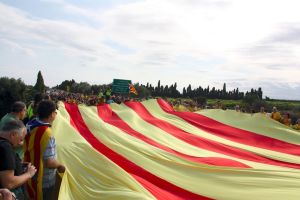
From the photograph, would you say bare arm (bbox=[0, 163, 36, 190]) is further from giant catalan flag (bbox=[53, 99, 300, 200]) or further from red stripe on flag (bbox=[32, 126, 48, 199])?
giant catalan flag (bbox=[53, 99, 300, 200])

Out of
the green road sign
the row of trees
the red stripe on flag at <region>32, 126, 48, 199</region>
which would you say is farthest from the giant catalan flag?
the row of trees

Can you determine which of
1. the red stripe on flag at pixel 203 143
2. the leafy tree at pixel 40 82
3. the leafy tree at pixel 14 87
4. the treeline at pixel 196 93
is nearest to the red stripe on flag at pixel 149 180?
the red stripe on flag at pixel 203 143

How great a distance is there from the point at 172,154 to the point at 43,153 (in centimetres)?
193

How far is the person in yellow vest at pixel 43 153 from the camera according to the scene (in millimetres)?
3361

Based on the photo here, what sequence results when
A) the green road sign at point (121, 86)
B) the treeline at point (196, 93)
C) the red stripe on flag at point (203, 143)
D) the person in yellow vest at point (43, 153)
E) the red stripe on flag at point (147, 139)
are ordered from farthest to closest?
the treeline at point (196, 93)
the green road sign at point (121, 86)
the red stripe on flag at point (203, 143)
the red stripe on flag at point (147, 139)
the person in yellow vest at point (43, 153)

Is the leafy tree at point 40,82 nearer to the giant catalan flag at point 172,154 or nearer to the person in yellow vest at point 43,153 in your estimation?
the giant catalan flag at point 172,154

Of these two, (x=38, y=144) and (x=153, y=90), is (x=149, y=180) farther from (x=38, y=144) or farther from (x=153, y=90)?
(x=153, y=90)

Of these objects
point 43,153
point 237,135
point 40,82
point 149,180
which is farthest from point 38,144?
point 40,82

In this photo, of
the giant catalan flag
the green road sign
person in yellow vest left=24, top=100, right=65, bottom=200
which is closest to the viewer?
person in yellow vest left=24, top=100, right=65, bottom=200

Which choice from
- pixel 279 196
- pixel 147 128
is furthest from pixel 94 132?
pixel 279 196

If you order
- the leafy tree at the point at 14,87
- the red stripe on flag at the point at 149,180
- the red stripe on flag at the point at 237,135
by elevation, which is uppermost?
the leafy tree at the point at 14,87

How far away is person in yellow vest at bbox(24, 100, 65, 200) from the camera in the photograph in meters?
3.36

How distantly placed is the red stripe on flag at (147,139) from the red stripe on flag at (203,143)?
0.50 m

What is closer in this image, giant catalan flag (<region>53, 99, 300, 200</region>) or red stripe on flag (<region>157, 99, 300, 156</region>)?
giant catalan flag (<region>53, 99, 300, 200</region>)
